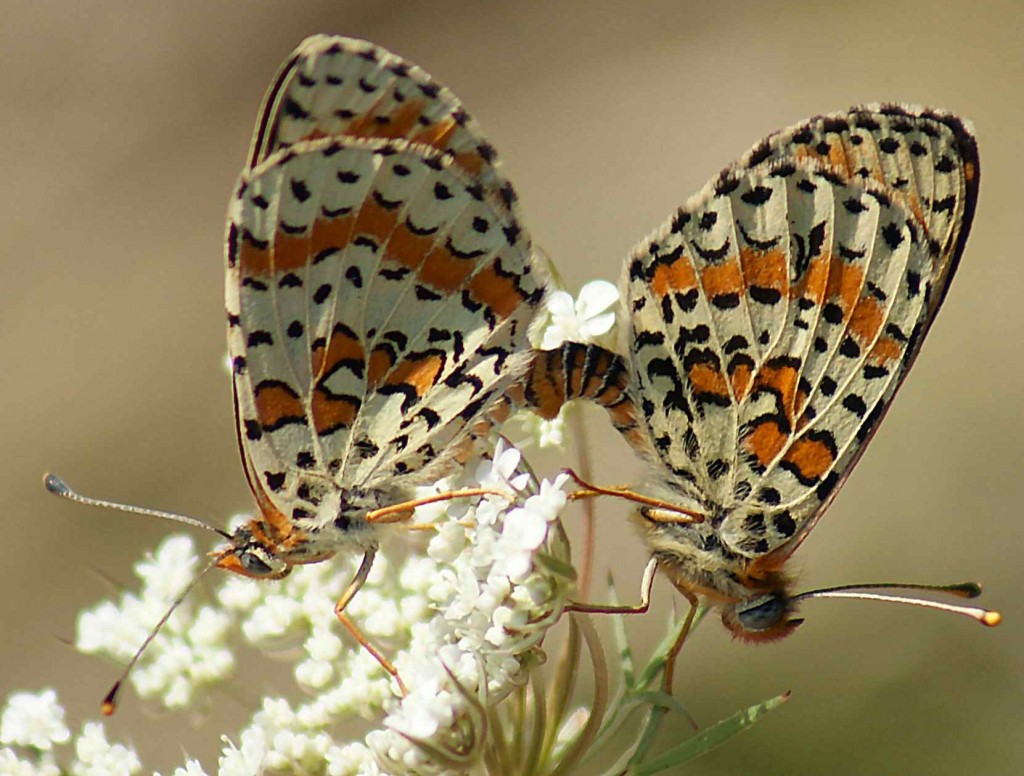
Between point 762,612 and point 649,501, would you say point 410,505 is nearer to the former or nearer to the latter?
point 649,501

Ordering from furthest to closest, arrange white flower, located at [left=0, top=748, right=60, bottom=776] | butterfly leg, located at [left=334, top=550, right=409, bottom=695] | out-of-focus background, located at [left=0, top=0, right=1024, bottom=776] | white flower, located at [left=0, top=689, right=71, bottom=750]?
out-of-focus background, located at [left=0, top=0, right=1024, bottom=776] < white flower, located at [left=0, top=689, right=71, bottom=750] < white flower, located at [left=0, top=748, right=60, bottom=776] < butterfly leg, located at [left=334, top=550, right=409, bottom=695]

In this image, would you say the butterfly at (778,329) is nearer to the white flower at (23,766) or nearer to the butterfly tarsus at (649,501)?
the butterfly tarsus at (649,501)

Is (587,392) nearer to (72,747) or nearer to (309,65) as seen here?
(309,65)

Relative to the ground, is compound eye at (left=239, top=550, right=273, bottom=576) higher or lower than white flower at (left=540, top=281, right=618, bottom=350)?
lower

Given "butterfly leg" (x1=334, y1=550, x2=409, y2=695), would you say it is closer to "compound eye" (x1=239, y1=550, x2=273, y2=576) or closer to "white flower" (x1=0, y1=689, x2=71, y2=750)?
"compound eye" (x1=239, y1=550, x2=273, y2=576)

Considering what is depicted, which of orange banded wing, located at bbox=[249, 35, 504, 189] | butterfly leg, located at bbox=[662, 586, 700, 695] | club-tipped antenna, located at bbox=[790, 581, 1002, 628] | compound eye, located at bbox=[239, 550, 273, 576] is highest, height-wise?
orange banded wing, located at bbox=[249, 35, 504, 189]

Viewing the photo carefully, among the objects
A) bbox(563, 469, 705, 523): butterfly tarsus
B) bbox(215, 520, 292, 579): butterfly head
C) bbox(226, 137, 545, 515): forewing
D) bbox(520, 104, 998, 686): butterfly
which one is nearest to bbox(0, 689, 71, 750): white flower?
bbox(215, 520, 292, 579): butterfly head

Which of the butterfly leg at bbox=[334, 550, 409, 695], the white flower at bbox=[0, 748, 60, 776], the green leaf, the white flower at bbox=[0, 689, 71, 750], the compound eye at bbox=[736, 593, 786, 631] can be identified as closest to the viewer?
the green leaf
